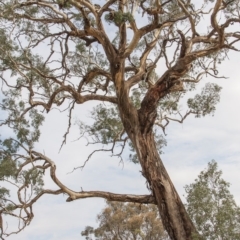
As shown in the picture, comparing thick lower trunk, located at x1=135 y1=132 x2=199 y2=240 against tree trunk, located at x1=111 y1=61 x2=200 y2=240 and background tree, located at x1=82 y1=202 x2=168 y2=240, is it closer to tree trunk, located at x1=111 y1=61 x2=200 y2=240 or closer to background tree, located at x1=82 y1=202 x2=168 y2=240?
tree trunk, located at x1=111 y1=61 x2=200 y2=240

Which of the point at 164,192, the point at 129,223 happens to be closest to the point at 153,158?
the point at 164,192

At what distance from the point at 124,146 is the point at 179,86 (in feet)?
8.33

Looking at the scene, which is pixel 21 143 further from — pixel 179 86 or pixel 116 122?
pixel 179 86

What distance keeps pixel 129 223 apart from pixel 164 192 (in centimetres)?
1388

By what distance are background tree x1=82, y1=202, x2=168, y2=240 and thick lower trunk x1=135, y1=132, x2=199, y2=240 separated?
1301 cm

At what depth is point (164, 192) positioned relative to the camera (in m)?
7.30

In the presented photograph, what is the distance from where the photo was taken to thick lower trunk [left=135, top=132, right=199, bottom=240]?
6.89m

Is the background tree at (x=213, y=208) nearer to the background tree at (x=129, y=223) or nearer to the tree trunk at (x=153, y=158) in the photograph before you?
the tree trunk at (x=153, y=158)

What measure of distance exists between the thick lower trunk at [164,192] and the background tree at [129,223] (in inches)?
512

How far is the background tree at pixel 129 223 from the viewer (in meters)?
20.5

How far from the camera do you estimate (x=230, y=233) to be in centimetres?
550

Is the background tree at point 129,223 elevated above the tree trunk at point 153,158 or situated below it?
above

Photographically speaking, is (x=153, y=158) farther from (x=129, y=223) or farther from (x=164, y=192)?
(x=129, y=223)

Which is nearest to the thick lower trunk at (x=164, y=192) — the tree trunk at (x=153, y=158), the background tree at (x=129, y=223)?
the tree trunk at (x=153, y=158)
